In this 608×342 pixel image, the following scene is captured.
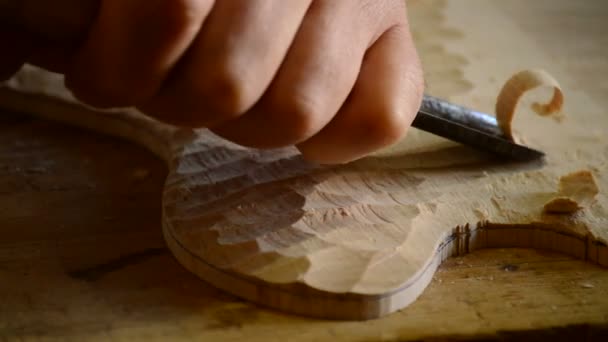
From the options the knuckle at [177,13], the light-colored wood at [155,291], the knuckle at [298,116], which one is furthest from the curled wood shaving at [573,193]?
the knuckle at [177,13]

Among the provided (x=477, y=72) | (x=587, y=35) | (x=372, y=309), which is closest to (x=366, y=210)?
(x=372, y=309)

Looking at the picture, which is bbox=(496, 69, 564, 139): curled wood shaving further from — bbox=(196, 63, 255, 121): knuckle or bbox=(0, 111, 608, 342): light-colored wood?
bbox=(196, 63, 255, 121): knuckle

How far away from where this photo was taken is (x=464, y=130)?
2.45 ft

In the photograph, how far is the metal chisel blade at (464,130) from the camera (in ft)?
2.43

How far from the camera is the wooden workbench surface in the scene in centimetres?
56

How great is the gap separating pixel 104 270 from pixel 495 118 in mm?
354

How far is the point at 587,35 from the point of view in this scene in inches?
39.8

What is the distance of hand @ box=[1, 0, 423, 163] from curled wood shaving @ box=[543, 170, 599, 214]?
0.13m

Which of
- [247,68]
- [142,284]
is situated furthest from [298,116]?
[142,284]

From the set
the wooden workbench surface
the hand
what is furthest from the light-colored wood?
the hand

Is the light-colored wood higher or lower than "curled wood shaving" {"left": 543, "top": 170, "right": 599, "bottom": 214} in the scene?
lower

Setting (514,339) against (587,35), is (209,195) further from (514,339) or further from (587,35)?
(587,35)

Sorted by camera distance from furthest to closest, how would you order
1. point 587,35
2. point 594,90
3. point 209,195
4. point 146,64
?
point 587,35
point 594,90
point 209,195
point 146,64

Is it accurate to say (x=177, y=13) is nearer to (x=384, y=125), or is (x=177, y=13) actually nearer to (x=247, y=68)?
(x=247, y=68)
